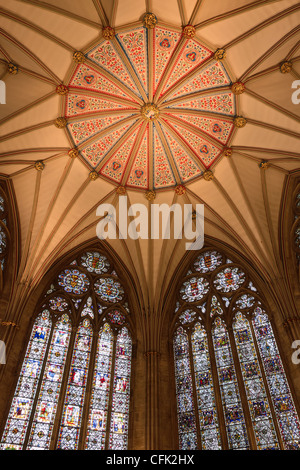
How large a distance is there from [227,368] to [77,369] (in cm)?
447

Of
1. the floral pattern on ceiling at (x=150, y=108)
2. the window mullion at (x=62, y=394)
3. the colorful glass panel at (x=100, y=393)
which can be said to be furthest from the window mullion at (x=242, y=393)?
the floral pattern on ceiling at (x=150, y=108)

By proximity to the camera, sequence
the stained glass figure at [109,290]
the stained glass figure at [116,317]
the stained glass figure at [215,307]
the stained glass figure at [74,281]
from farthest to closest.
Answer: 1. the stained glass figure at [109,290]
2. the stained glass figure at [74,281]
3. the stained glass figure at [116,317]
4. the stained glass figure at [215,307]

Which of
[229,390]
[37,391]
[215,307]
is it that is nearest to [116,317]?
[215,307]

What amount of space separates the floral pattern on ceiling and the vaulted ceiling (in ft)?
0.12

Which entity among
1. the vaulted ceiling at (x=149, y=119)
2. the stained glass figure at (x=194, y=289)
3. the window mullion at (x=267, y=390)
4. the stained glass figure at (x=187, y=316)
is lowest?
the window mullion at (x=267, y=390)

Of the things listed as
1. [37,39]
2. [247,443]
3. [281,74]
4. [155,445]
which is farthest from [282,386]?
[37,39]

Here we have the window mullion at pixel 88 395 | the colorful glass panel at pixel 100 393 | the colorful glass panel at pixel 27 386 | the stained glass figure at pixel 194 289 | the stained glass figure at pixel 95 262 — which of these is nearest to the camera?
the colorful glass panel at pixel 27 386

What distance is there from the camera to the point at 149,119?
15.3 m

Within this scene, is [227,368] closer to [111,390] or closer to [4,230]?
[111,390]

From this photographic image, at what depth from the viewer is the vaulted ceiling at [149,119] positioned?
40.4 ft

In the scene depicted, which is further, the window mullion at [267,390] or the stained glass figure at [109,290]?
the stained glass figure at [109,290]

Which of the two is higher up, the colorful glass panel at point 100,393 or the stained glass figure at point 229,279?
the stained glass figure at point 229,279

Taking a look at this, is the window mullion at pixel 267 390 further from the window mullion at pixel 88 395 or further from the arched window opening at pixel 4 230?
the arched window opening at pixel 4 230

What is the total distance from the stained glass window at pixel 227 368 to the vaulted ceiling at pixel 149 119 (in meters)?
1.16
